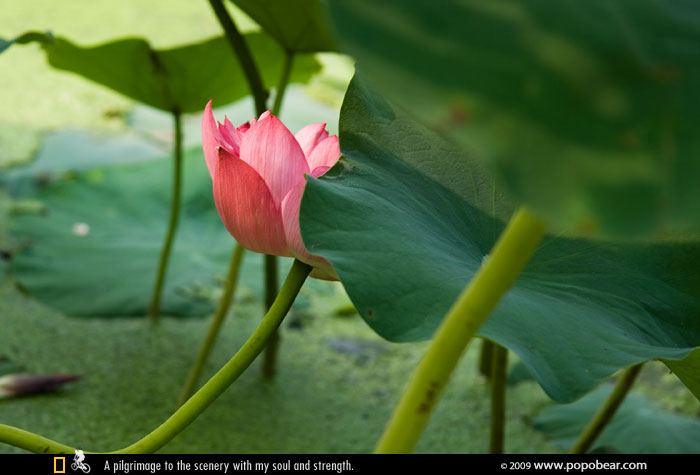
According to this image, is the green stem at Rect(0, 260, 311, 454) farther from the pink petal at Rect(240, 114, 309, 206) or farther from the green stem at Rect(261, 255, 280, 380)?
the green stem at Rect(261, 255, 280, 380)

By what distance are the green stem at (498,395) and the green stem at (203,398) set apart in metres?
0.37

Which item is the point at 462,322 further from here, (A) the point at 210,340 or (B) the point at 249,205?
(A) the point at 210,340

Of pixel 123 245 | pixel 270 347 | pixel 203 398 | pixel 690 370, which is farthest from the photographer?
pixel 123 245

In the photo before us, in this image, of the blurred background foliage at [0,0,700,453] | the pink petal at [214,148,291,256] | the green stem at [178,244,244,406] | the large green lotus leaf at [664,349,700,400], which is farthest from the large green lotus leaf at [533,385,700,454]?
the pink petal at [214,148,291,256]

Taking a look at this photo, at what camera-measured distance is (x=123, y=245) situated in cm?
135

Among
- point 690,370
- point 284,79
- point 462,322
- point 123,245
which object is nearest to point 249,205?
point 462,322

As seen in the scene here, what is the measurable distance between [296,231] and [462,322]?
19 centimetres

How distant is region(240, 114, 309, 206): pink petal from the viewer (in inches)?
18.4

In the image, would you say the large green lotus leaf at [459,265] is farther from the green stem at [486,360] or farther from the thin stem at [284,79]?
the green stem at [486,360]

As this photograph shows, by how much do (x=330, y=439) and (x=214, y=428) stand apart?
16 centimetres

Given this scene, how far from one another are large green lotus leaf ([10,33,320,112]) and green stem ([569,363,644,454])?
64 cm

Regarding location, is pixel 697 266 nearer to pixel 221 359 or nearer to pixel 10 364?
pixel 221 359

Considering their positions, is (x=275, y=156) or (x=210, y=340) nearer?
(x=275, y=156)
